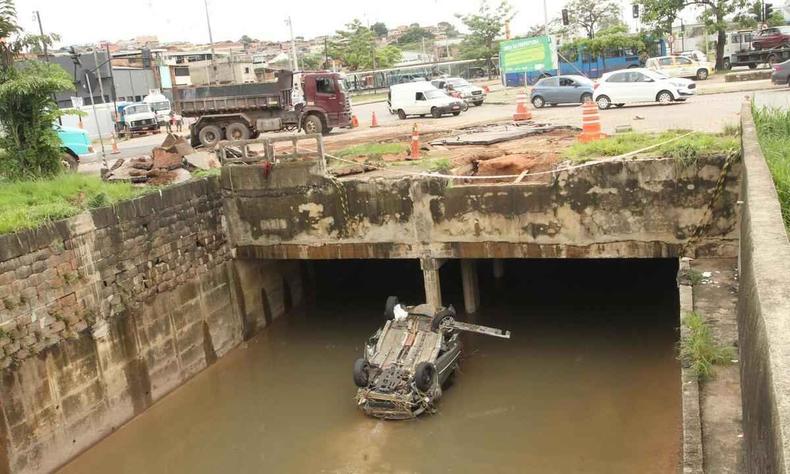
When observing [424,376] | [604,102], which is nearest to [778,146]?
[424,376]

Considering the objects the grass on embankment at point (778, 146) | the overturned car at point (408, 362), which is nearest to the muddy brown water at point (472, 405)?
the overturned car at point (408, 362)

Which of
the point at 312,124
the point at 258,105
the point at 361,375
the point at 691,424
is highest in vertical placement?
the point at 258,105

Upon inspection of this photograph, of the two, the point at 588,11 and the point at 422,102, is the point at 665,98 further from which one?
the point at 588,11

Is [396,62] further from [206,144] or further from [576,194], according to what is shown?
[576,194]

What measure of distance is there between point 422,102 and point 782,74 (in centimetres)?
1318

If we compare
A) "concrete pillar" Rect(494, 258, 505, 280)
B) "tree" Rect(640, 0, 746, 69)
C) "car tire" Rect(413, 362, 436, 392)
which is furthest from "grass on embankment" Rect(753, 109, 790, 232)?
"tree" Rect(640, 0, 746, 69)

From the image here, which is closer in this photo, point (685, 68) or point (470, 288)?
point (470, 288)

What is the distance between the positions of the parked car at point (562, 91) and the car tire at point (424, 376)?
1849 centimetres

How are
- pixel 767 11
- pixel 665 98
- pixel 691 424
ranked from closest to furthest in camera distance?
pixel 691 424 → pixel 665 98 → pixel 767 11

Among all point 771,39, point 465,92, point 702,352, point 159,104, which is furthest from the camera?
point 159,104

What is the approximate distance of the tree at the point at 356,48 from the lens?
67062mm

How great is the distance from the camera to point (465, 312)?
16.2m

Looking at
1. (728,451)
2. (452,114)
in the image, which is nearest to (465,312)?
(728,451)

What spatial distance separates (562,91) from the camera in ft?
91.6
